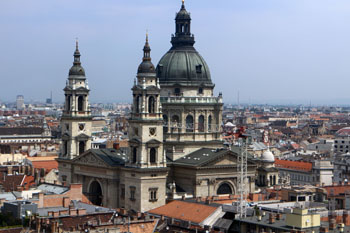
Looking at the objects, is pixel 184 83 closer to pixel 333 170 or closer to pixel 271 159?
pixel 271 159

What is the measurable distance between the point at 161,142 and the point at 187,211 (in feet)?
55.3

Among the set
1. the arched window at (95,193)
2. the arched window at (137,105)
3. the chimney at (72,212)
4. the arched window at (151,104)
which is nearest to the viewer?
the chimney at (72,212)

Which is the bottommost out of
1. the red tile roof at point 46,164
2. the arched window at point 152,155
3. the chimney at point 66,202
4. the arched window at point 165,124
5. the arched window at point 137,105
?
the red tile roof at point 46,164

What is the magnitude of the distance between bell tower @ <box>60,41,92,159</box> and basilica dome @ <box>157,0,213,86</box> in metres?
10.5

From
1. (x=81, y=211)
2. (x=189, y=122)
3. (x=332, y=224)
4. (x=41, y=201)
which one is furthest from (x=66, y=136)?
(x=332, y=224)

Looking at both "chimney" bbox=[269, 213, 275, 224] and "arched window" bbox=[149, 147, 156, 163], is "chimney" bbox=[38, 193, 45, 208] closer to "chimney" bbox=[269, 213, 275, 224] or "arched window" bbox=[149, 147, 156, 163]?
"arched window" bbox=[149, 147, 156, 163]

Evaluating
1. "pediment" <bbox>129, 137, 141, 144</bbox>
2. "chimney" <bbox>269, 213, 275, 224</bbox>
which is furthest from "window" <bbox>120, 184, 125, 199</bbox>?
"chimney" <bbox>269, 213, 275, 224</bbox>

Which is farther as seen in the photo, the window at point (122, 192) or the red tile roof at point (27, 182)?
the red tile roof at point (27, 182)

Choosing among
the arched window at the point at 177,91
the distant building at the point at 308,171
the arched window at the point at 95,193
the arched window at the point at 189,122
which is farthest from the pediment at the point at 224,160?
the distant building at the point at 308,171

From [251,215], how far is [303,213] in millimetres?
10093

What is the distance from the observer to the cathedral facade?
104812 mm

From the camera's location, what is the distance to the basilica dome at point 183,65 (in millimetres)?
120125

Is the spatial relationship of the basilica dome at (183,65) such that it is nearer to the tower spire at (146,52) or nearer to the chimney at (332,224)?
the tower spire at (146,52)

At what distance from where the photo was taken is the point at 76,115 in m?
120
